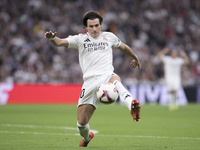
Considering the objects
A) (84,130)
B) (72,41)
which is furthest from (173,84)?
(72,41)

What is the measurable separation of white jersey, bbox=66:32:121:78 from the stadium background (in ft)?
45.0

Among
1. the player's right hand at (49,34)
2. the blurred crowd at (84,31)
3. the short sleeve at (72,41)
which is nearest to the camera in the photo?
the player's right hand at (49,34)

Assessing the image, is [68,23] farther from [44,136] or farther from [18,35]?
[44,136]

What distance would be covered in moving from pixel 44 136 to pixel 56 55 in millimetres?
14356

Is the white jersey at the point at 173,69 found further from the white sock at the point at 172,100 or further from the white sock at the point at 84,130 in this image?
the white sock at the point at 84,130

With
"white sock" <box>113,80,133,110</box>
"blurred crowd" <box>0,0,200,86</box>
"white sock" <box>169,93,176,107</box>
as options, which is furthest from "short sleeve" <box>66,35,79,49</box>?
"blurred crowd" <box>0,0,200,86</box>

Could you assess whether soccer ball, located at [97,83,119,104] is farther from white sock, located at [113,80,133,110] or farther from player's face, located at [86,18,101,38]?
player's face, located at [86,18,101,38]

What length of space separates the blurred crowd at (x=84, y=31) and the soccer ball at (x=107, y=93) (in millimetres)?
14646

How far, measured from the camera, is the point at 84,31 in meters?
23.3

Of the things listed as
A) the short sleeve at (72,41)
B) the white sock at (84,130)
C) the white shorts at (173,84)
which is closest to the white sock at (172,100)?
the white shorts at (173,84)

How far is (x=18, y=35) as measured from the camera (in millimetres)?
22188

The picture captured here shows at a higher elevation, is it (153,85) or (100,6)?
(100,6)

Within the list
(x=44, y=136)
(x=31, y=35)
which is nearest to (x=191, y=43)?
(x=31, y=35)

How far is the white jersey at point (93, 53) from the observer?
631 centimetres
